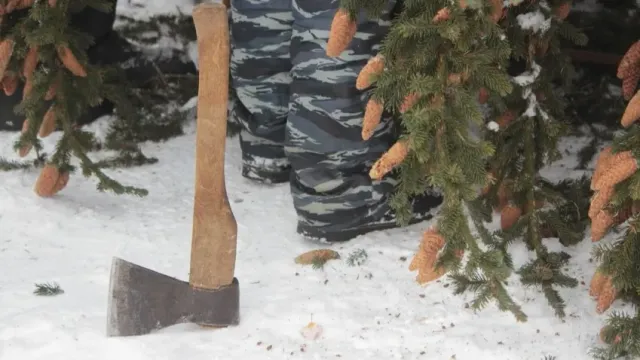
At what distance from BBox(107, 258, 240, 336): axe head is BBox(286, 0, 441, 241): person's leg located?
64 cm

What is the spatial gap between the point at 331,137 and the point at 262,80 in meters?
0.69

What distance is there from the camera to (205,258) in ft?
7.52

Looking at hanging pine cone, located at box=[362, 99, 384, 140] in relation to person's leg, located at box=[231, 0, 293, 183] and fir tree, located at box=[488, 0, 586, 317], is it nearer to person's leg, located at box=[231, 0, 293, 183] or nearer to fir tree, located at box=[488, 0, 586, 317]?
fir tree, located at box=[488, 0, 586, 317]

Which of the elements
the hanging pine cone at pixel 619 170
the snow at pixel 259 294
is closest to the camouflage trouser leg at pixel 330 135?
the snow at pixel 259 294

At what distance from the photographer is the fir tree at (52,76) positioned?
9.60ft

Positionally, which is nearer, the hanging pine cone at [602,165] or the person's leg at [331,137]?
the hanging pine cone at [602,165]

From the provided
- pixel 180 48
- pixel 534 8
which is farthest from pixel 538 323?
pixel 180 48

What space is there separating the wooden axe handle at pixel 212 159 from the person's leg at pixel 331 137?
58 cm

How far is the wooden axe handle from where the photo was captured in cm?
218

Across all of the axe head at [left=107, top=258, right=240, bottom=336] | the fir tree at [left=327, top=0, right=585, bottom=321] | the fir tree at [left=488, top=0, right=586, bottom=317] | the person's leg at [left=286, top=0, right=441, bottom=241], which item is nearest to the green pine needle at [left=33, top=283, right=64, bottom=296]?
the axe head at [left=107, top=258, right=240, bottom=336]

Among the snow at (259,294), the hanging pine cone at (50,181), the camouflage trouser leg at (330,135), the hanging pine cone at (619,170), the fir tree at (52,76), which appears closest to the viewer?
the hanging pine cone at (619,170)

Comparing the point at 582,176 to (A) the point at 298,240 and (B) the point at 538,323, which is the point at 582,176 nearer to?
(B) the point at 538,323

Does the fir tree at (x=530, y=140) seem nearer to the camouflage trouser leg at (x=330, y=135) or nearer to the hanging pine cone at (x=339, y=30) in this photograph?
the camouflage trouser leg at (x=330, y=135)

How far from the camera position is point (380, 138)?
2.86 meters
